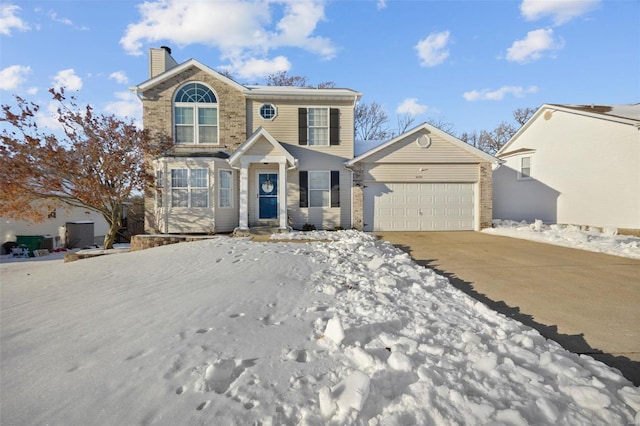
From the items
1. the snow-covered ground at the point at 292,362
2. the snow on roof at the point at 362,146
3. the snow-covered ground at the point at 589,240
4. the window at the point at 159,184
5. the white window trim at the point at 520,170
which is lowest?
the snow-covered ground at the point at 292,362

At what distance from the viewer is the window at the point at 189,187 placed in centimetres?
1117

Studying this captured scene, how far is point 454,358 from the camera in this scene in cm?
231

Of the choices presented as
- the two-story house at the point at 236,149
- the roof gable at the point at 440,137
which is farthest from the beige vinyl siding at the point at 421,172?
the two-story house at the point at 236,149

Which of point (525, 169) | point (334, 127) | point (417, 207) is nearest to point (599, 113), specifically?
point (525, 169)

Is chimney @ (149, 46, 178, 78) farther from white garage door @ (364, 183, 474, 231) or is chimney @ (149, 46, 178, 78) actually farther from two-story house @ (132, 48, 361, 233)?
white garage door @ (364, 183, 474, 231)

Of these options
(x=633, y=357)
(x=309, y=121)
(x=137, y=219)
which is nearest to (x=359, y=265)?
(x=633, y=357)

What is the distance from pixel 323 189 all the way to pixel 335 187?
506 millimetres

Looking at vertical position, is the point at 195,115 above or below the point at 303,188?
above

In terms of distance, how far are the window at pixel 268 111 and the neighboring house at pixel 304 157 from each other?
0.04 metres

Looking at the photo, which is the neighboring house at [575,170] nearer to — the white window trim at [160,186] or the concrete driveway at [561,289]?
the concrete driveway at [561,289]

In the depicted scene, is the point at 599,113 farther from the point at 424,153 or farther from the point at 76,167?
the point at 76,167

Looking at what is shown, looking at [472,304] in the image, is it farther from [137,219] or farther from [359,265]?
[137,219]

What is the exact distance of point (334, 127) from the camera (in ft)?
40.4

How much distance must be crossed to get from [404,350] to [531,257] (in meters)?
5.88
